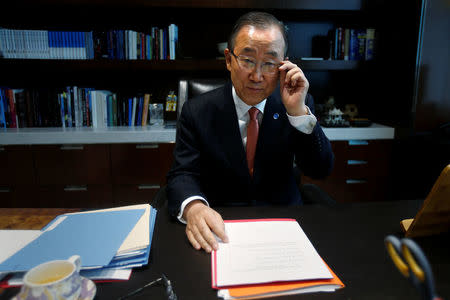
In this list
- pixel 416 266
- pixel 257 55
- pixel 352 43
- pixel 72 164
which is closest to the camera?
pixel 416 266

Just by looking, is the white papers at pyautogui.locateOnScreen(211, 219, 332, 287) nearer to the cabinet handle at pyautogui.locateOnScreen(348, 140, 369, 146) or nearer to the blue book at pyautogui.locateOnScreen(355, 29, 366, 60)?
the cabinet handle at pyautogui.locateOnScreen(348, 140, 369, 146)

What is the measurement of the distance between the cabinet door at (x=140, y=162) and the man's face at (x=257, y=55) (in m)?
1.32

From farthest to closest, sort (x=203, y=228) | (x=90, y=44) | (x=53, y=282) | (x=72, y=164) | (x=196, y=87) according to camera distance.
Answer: (x=90, y=44) → (x=72, y=164) → (x=196, y=87) → (x=203, y=228) → (x=53, y=282)

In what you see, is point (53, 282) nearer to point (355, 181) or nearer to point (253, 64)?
point (253, 64)

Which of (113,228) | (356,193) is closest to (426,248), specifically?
(113,228)

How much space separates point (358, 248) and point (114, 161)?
196 cm

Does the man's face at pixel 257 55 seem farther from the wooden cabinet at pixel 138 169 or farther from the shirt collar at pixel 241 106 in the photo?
the wooden cabinet at pixel 138 169

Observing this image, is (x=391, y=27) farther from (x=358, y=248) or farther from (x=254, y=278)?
(x=254, y=278)

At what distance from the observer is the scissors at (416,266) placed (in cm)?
32

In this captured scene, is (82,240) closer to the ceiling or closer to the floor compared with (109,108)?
closer to the floor

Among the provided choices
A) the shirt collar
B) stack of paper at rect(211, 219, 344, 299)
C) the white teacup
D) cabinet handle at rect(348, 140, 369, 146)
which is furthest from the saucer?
cabinet handle at rect(348, 140, 369, 146)

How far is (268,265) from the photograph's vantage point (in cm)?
67

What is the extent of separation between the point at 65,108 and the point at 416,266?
2.65 m

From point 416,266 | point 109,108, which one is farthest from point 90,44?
point 416,266
